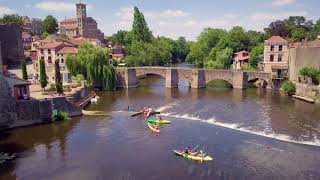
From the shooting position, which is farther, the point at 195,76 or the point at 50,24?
the point at 50,24

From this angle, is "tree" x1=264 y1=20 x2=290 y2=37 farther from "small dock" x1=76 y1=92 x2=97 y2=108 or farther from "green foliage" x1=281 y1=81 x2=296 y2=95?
"small dock" x1=76 y1=92 x2=97 y2=108

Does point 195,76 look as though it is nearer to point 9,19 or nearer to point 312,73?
point 312,73

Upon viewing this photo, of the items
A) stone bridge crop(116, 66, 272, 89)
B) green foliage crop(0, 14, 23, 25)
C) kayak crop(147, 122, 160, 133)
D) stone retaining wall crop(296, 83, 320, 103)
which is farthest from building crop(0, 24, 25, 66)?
stone retaining wall crop(296, 83, 320, 103)

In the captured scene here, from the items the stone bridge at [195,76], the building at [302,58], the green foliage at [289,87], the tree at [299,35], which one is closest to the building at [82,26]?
the stone bridge at [195,76]

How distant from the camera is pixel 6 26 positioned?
283 feet

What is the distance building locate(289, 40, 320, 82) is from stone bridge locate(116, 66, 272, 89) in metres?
5.41

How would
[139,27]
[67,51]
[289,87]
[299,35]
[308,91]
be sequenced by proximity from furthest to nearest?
[139,27] < [299,35] < [67,51] < [289,87] < [308,91]

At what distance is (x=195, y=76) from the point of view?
7844 centimetres

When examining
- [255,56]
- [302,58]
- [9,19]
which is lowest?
[302,58]

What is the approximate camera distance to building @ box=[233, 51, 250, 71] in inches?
3799

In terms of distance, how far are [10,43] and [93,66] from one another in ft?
90.0

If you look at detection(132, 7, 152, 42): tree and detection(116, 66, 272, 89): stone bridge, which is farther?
detection(132, 7, 152, 42): tree

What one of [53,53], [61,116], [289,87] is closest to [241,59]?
[289,87]

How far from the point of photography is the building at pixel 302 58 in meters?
66.6
